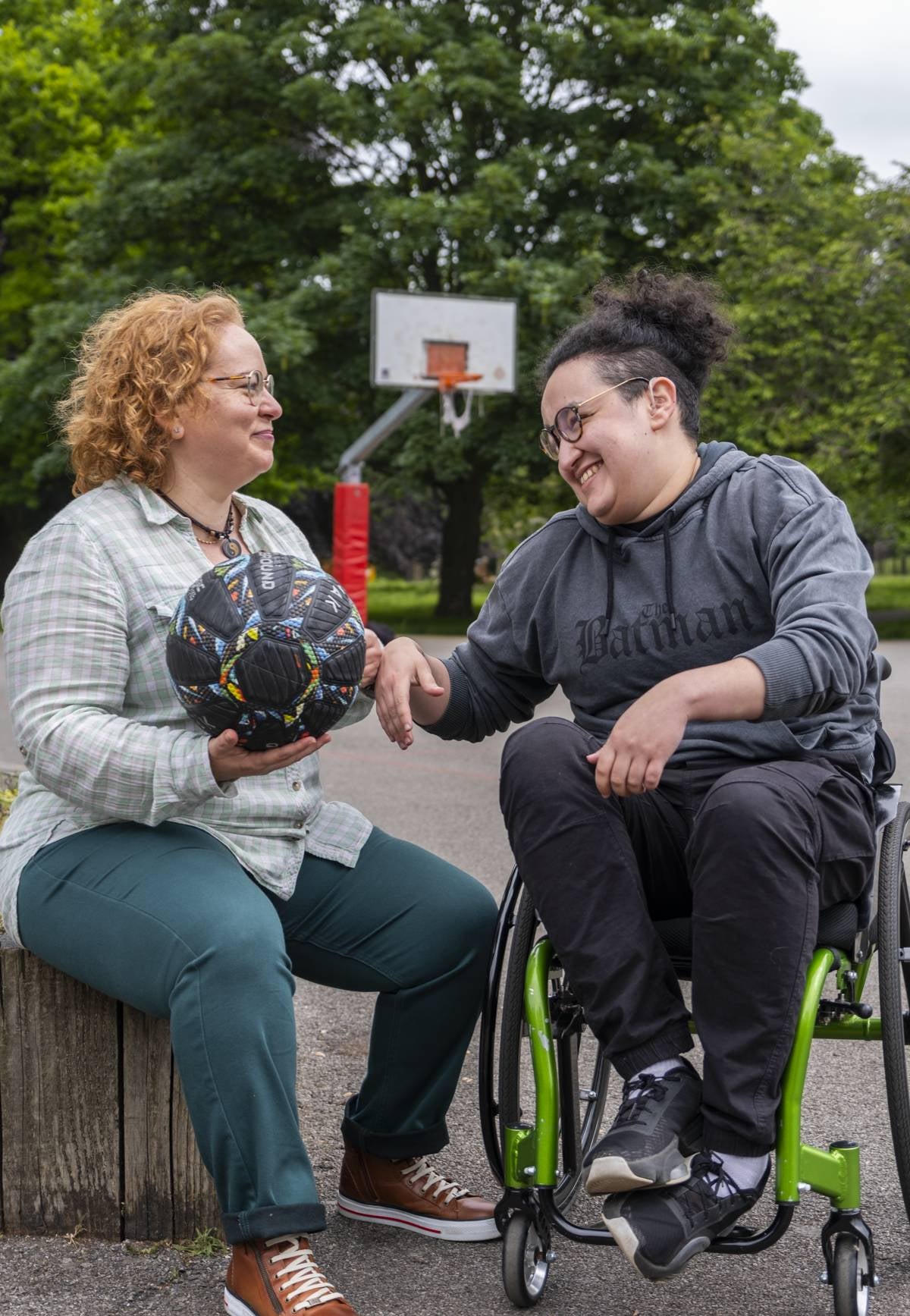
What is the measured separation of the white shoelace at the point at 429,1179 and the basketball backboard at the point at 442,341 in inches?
512

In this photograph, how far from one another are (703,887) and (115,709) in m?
1.05

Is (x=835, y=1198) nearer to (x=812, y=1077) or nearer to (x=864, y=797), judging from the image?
(x=864, y=797)

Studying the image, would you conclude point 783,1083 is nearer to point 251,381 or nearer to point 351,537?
point 251,381

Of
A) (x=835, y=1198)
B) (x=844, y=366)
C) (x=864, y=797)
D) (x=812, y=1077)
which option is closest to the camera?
(x=835, y=1198)

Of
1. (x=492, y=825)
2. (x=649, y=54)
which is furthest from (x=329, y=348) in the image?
(x=492, y=825)

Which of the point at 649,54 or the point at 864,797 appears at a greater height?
the point at 649,54

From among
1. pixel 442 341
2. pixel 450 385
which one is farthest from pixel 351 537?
pixel 442 341

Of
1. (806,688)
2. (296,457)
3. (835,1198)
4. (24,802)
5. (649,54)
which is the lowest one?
(835,1198)

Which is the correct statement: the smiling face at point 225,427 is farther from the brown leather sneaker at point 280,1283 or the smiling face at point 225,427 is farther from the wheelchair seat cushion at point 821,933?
the brown leather sneaker at point 280,1283

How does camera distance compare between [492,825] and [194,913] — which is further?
[492,825]

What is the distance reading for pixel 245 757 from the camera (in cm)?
238

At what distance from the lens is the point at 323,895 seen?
2.77 m

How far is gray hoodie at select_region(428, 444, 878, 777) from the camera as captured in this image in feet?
7.73

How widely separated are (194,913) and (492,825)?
4508mm
